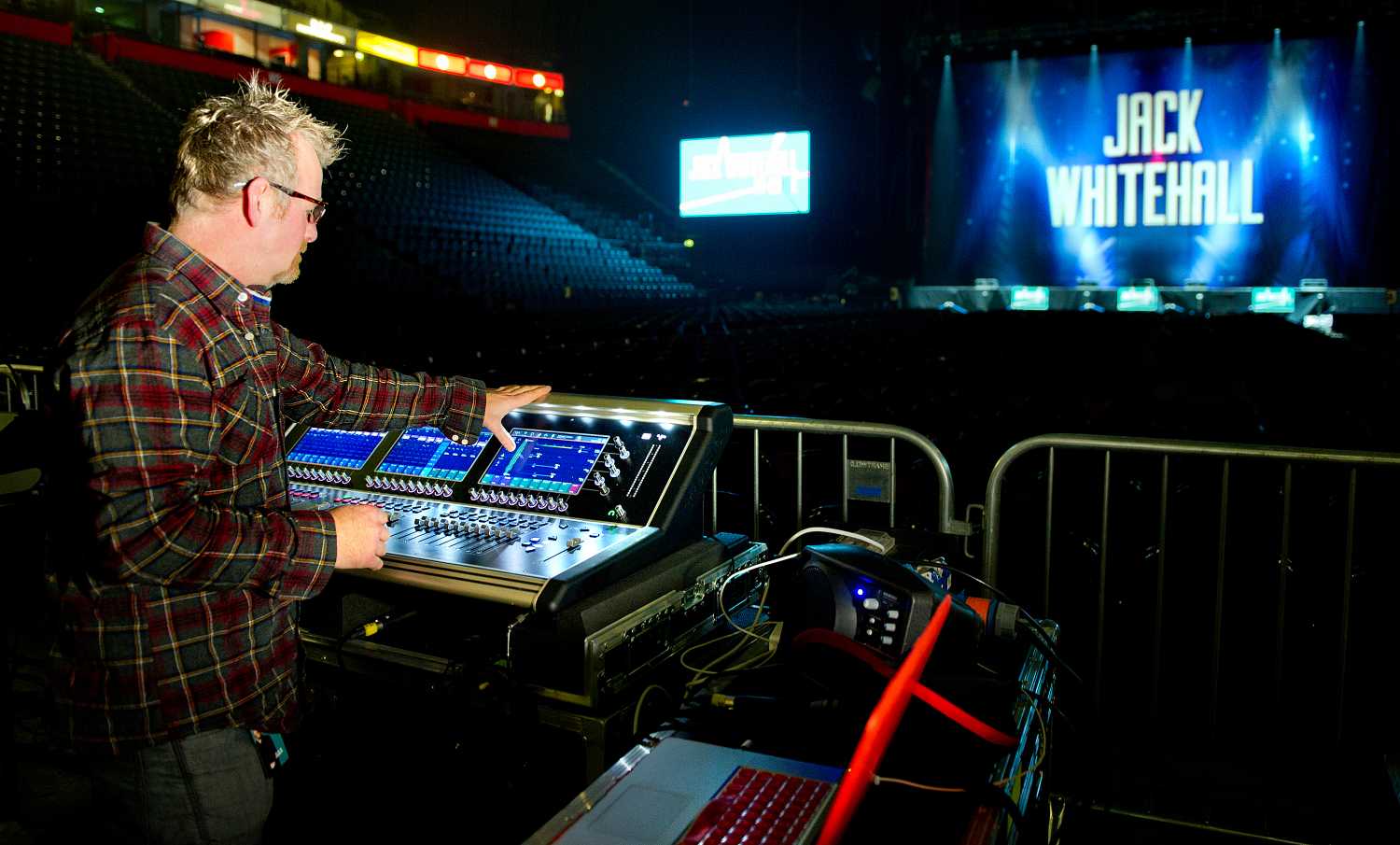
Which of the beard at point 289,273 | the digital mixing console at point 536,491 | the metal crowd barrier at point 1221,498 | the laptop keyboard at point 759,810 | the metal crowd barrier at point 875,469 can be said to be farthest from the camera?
the metal crowd barrier at point 875,469

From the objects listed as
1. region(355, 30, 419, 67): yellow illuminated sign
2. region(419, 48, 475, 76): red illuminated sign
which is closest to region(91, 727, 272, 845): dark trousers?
region(355, 30, 419, 67): yellow illuminated sign

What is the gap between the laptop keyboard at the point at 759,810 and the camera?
3.76 ft

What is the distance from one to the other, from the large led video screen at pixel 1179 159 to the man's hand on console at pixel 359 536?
20.1m

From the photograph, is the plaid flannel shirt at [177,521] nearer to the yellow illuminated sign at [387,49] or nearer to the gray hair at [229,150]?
the gray hair at [229,150]

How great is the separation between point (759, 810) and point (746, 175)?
19915 millimetres

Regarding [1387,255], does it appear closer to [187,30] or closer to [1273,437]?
[1273,437]

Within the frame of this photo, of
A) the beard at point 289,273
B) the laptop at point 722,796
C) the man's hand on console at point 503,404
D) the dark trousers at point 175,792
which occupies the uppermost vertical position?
the beard at point 289,273

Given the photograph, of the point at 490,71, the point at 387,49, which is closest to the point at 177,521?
the point at 387,49

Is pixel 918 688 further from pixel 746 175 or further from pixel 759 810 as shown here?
pixel 746 175

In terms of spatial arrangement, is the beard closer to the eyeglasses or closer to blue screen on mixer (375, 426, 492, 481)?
the eyeglasses

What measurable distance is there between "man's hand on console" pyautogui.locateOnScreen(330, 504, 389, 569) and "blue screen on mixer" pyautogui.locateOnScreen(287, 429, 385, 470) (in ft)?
2.93

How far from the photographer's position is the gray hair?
136 cm

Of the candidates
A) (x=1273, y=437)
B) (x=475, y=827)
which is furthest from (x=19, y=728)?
(x=1273, y=437)

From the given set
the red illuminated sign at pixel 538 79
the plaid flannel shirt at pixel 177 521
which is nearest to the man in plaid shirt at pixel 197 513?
the plaid flannel shirt at pixel 177 521
